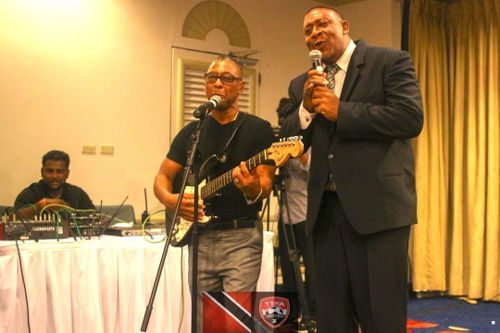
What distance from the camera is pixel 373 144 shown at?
2.00m

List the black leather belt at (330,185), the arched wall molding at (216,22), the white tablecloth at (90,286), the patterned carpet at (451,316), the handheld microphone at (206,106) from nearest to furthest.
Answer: the black leather belt at (330,185) → the handheld microphone at (206,106) → the white tablecloth at (90,286) → the patterned carpet at (451,316) → the arched wall molding at (216,22)

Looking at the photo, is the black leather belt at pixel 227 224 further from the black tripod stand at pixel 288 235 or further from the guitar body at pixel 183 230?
the black tripod stand at pixel 288 235

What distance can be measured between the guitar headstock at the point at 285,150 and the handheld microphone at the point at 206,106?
32 centimetres

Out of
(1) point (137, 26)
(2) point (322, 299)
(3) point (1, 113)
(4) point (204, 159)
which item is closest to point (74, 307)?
(4) point (204, 159)

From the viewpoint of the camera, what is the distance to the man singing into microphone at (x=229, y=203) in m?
2.67

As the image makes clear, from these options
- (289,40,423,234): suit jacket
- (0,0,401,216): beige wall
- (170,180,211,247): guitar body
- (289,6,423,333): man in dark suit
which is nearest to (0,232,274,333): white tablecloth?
(170,180,211,247): guitar body

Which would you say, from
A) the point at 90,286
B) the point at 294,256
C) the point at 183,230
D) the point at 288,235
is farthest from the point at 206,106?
the point at 288,235

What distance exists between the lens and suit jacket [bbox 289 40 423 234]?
6.39 feet

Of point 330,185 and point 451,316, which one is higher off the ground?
point 330,185

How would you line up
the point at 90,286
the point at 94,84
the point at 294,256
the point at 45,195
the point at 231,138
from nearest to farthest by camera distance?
the point at 231,138, the point at 90,286, the point at 294,256, the point at 45,195, the point at 94,84

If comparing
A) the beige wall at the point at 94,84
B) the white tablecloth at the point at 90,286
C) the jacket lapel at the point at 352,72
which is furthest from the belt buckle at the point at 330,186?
the beige wall at the point at 94,84

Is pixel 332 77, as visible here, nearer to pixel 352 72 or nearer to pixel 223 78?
pixel 352 72

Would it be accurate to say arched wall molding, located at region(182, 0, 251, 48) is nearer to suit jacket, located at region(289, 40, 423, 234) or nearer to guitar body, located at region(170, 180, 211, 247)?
guitar body, located at region(170, 180, 211, 247)

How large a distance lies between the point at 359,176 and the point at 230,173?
76 centimetres
